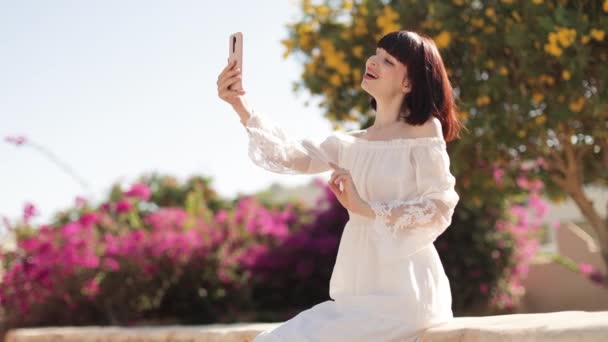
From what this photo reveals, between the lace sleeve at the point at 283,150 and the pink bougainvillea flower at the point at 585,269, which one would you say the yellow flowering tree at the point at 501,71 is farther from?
the pink bougainvillea flower at the point at 585,269

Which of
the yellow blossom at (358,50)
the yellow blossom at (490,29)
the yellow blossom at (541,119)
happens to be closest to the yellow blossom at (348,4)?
the yellow blossom at (358,50)

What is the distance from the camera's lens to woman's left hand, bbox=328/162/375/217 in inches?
99.9

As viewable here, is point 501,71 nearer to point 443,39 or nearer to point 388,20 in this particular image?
point 443,39

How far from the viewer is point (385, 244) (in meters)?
2.63

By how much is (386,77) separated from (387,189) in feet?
1.43

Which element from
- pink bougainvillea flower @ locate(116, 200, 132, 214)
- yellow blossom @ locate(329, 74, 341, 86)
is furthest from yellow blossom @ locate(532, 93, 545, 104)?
pink bougainvillea flower @ locate(116, 200, 132, 214)

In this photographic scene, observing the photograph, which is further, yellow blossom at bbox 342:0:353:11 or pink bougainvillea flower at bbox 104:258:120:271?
pink bougainvillea flower at bbox 104:258:120:271

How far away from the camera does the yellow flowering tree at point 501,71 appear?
17.6 feet

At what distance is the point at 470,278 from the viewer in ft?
31.9

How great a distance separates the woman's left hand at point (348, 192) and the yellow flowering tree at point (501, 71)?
3163mm

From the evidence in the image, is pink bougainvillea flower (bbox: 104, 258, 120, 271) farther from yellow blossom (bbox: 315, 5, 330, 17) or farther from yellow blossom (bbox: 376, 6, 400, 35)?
yellow blossom (bbox: 376, 6, 400, 35)

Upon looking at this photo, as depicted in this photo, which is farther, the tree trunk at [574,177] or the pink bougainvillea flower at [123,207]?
the pink bougainvillea flower at [123,207]

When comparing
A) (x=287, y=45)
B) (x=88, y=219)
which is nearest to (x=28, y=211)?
(x=88, y=219)

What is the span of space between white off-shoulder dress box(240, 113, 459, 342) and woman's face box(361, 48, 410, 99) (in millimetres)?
207
